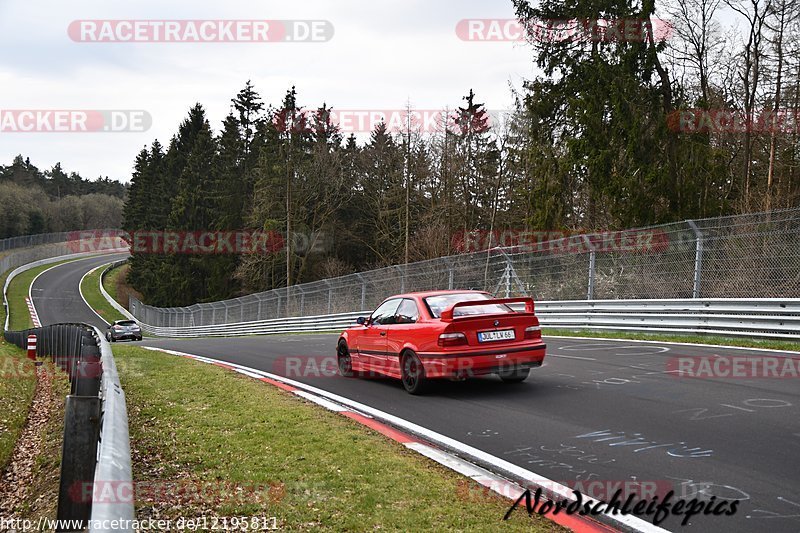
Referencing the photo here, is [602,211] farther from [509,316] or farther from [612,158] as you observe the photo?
[509,316]

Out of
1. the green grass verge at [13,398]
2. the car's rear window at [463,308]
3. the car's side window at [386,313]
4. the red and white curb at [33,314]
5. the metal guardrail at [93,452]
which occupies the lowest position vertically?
the red and white curb at [33,314]

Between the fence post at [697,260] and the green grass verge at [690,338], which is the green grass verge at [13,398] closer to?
the green grass verge at [690,338]

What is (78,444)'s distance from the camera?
12.3 ft

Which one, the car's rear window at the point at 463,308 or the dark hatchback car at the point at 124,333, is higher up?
the car's rear window at the point at 463,308

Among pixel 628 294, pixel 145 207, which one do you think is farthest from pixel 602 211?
pixel 145 207

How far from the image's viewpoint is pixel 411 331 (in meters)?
8.94

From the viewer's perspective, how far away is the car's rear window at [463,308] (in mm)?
8758

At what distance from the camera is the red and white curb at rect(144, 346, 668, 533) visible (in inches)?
156

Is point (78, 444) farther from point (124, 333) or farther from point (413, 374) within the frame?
point (124, 333)

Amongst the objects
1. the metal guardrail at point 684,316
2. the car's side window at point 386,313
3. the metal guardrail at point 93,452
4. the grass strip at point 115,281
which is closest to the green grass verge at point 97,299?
the grass strip at point 115,281

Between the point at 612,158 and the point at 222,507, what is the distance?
19775 millimetres

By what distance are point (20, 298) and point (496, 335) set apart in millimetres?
72156

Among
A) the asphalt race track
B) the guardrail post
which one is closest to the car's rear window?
the asphalt race track

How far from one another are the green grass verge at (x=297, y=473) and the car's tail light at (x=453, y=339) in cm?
169
